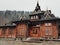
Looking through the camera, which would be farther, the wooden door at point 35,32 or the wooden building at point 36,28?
the wooden door at point 35,32

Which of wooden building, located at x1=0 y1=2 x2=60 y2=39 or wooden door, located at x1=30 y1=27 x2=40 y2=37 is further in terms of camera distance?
wooden door, located at x1=30 y1=27 x2=40 y2=37

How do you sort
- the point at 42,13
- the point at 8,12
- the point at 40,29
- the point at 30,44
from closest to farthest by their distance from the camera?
the point at 30,44 < the point at 40,29 < the point at 42,13 < the point at 8,12

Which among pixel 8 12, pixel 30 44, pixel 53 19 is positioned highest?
pixel 8 12

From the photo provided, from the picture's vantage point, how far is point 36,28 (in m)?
37.3

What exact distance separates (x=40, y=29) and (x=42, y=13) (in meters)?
5.25

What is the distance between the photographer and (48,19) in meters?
34.9

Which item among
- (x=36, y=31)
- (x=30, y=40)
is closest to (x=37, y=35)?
(x=36, y=31)

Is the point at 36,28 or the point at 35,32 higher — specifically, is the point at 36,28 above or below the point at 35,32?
above

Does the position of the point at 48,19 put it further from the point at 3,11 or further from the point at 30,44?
the point at 3,11

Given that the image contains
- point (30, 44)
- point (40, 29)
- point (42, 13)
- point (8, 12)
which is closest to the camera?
point (30, 44)

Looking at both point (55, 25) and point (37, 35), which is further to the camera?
point (37, 35)

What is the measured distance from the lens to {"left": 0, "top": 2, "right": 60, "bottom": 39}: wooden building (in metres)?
34.6

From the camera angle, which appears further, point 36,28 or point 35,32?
point 35,32

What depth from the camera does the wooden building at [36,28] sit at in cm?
3459
